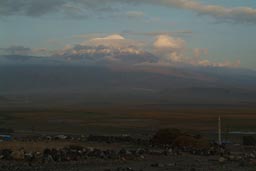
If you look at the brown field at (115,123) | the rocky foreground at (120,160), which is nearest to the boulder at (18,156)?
the rocky foreground at (120,160)

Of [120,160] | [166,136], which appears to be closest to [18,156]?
[120,160]

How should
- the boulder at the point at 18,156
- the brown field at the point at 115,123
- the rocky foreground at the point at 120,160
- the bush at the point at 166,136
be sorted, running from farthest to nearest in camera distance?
the brown field at the point at 115,123 → the bush at the point at 166,136 → the boulder at the point at 18,156 → the rocky foreground at the point at 120,160

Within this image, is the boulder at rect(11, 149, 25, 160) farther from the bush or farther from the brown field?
the brown field

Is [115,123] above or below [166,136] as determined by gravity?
below

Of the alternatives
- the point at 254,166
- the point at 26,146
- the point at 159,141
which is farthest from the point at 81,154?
the point at 159,141

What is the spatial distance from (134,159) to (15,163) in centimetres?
438

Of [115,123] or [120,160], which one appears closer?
[120,160]

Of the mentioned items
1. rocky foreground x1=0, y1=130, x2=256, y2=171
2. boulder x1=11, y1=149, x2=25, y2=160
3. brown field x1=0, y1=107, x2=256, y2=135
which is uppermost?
boulder x1=11, y1=149, x2=25, y2=160

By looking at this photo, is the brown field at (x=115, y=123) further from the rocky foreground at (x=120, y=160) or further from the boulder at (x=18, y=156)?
the boulder at (x=18, y=156)

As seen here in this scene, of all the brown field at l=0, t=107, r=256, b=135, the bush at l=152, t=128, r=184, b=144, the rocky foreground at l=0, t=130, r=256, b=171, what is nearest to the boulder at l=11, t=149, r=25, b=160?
the rocky foreground at l=0, t=130, r=256, b=171

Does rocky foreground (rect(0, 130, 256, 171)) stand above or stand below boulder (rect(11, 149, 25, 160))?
below

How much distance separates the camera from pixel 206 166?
16.4m

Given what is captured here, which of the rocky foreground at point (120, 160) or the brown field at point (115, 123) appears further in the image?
the brown field at point (115, 123)

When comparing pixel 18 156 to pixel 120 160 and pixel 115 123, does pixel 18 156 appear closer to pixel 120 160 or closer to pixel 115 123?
pixel 120 160
